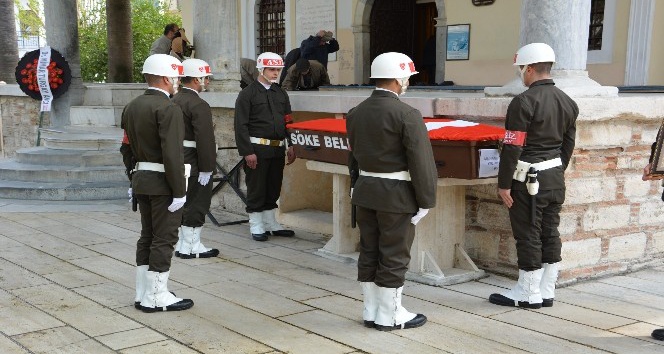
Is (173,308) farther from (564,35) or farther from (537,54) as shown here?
(564,35)

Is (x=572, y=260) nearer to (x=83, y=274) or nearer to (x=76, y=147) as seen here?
(x=83, y=274)

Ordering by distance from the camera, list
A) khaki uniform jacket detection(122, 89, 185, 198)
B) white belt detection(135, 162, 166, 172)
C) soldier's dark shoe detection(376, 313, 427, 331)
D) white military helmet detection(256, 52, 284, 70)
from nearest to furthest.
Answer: soldier's dark shoe detection(376, 313, 427, 331) < khaki uniform jacket detection(122, 89, 185, 198) < white belt detection(135, 162, 166, 172) < white military helmet detection(256, 52, 284, 70)

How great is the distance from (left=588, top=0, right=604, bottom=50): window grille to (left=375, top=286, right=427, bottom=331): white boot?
7964 millimetres

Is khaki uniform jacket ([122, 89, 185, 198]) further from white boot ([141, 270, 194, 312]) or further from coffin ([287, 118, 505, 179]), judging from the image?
coffin ([287, 118, 505, 179])

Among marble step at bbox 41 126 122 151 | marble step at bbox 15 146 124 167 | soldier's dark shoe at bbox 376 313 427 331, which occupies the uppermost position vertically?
marble step at bbox 41 126 122 151

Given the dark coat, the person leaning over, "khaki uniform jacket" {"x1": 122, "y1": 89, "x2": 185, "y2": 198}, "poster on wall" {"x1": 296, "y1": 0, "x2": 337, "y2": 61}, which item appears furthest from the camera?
"poster on wall" {"x1": 296, "y1": 0, "x2": 337, "y2": 61}

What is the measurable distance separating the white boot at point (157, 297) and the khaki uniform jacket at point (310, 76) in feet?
20.3

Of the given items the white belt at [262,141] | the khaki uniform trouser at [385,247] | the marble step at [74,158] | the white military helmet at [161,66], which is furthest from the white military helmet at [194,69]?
the marble step at [74,158]

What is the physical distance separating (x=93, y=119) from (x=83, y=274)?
7570mm

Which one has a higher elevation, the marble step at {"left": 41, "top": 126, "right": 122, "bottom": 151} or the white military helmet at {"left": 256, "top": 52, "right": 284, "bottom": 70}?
the white military helmet at {"left": 256, "top": 52, "right": 284, "bottom": 70}

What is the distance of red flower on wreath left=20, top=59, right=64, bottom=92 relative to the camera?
13.1 metres

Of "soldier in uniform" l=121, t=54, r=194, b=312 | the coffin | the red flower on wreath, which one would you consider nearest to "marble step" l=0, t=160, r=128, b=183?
the red flower on wreath

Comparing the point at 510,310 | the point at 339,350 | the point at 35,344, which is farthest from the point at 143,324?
the point at 510,310

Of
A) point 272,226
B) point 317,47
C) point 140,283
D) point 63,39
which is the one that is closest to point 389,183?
point 140,283
